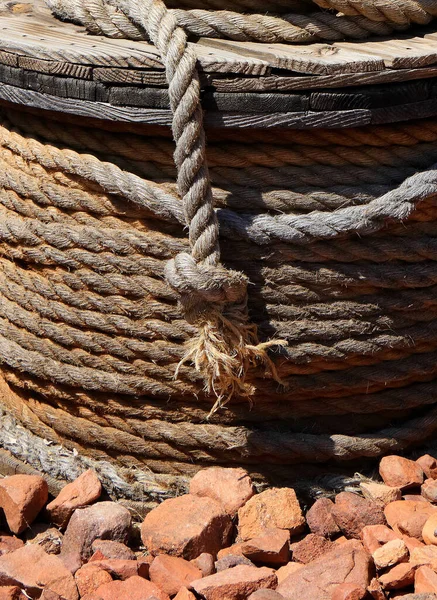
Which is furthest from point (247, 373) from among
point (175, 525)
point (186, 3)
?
point (186, 3)

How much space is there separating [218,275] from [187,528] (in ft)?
1.98

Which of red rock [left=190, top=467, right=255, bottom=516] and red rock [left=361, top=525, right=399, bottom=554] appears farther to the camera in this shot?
red rock [left=190, top=467, right=255, bottom=516]

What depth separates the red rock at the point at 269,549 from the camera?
216cm

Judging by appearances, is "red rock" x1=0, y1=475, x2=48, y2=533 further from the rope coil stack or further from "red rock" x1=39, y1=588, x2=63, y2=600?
"red rock" x1=39, y1=588, x2=63, y2=600

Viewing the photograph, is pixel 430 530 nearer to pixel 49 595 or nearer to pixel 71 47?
pixel 49 595

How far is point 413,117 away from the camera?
2.19 m

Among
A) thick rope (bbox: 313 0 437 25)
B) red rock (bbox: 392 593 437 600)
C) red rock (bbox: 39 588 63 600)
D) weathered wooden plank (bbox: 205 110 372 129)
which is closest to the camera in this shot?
red rock (bbox: 392 593 437 600)

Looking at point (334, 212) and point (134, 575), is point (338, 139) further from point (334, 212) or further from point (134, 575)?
point (134, 575)

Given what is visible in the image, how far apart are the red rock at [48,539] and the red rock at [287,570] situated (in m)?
0.55

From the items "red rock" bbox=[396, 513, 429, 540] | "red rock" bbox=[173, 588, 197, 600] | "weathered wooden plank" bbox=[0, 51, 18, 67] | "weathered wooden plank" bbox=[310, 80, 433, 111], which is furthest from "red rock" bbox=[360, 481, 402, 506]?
"weathered wooden plank" bbox=[0, 51, 18, 67]

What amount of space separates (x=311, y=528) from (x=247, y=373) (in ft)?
1.34

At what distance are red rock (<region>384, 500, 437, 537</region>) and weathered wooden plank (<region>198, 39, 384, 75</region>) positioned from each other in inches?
41.2

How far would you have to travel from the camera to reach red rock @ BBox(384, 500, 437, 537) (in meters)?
2.28

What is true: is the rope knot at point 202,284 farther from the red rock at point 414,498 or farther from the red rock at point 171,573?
the red rock at point 414,498
